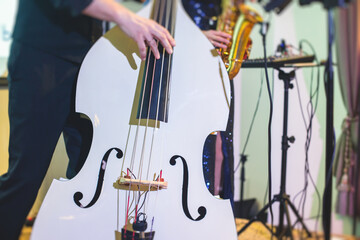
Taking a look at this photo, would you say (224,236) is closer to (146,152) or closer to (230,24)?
(146,152)

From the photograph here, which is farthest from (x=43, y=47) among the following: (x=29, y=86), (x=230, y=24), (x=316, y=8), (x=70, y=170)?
(x=316, y=8)

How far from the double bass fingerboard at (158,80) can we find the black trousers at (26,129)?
0.28 m

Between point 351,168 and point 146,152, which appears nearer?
point 146,152

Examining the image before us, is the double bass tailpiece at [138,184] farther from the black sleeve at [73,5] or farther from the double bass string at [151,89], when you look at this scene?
the black sleeve at [73,5]

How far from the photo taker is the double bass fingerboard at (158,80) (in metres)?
0.80

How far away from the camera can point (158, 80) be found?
0.83 m

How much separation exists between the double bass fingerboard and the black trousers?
11.2 inches

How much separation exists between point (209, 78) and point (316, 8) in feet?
4.08

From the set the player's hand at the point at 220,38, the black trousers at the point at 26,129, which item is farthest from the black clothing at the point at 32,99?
the player's hand at the point at 220,38

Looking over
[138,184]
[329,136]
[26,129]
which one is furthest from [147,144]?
[329,136]

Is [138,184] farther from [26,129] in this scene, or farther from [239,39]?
[239,39]

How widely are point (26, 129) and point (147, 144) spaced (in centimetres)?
35

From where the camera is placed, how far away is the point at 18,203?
2.63ft

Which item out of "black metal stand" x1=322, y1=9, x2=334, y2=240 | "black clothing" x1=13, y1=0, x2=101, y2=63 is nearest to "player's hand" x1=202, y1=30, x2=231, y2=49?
"black metal stand" x1=322, y1=9, x2=334, y2=240
